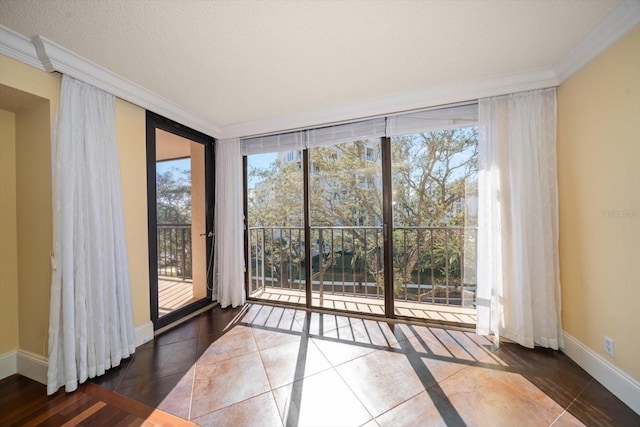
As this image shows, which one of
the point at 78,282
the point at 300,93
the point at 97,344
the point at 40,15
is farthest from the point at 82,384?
the point at 300,93

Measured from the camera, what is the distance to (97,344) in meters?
1.85

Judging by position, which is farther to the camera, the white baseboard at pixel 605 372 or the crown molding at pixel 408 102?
the crown molding at pixel 408 102

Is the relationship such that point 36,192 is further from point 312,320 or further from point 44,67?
point 312,320

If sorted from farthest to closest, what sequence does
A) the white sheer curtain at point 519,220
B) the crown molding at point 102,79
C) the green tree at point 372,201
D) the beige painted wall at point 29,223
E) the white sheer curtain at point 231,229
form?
the white sheer curtain at point 231,229 → the green tree at point 372,201 → the white sheer curtain at point 519,220 → the beige painted wall at point 29,223 → the crown molding at point 102,79

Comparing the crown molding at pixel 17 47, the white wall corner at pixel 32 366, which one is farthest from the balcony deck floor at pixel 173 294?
the crown molding at pixel 17 47

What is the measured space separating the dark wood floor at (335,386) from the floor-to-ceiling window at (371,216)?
65 cm

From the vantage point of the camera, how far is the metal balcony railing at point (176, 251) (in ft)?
9.66

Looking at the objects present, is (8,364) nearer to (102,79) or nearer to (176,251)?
(176,251)

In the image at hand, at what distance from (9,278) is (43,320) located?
47 centimetres

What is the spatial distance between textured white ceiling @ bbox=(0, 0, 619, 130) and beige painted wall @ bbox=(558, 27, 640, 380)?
0.36m

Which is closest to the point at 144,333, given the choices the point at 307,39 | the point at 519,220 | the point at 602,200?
the point at 307,39

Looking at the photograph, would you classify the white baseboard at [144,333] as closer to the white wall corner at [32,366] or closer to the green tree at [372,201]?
the white wall corner at [32,366]

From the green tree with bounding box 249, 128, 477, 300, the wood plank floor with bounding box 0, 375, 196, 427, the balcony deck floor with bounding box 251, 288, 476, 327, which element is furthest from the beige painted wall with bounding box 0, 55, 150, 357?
the balcony deck floor with bounding box 251, 288, 476, 327

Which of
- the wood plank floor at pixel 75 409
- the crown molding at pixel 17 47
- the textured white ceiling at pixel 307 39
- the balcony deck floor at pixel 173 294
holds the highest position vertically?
the textured white ceiling at pixel 307 39
